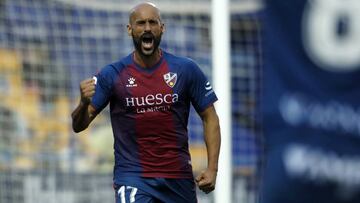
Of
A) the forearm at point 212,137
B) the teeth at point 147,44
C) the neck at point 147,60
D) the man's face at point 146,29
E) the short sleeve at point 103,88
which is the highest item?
the man's face at point 146,29

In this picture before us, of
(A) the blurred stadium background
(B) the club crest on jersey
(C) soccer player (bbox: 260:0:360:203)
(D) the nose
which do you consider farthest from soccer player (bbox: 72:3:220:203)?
(A) the blurred stadium background

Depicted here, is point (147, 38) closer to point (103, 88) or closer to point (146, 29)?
point (146, 29)

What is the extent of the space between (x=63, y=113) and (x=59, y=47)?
61 cm

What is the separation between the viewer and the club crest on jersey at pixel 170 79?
6.05m

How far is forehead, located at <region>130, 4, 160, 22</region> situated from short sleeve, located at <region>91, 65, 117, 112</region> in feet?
1.15

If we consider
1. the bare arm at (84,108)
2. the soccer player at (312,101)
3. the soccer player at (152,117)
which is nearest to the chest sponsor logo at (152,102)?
the soccer player at (152,117)

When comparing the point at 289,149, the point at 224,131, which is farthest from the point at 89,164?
the point at 289,149

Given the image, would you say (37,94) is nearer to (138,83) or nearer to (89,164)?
(89,164)

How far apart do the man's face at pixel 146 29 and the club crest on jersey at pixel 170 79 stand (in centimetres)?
18

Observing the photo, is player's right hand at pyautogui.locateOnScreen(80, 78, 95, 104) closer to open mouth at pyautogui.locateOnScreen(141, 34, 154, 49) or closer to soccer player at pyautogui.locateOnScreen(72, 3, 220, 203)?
soccer player at pyautogui.locateOnScreen(72, 3, 220, 203)

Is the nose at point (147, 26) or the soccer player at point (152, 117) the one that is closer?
the nose at point (147, 26)

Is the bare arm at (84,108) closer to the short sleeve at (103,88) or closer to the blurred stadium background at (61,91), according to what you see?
the short sleeve at (103,88)

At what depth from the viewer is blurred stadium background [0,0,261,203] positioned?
9.55 metres

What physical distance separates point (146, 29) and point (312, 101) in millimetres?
1773
